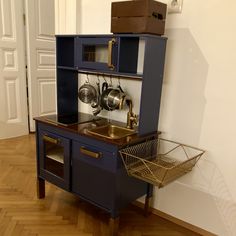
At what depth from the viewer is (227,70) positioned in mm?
1569

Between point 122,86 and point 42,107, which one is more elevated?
point 122,86

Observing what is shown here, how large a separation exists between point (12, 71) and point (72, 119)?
1.85 meters

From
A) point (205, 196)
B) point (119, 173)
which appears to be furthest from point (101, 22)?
point (205, 196)

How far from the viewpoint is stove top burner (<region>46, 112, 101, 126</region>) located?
194cm

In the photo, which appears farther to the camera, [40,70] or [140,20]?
[40,70]

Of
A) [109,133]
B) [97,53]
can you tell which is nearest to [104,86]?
[97,53]

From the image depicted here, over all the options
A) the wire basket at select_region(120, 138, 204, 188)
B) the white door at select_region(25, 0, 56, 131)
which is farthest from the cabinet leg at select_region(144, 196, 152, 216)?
the white door at select_region(25, 0, 56, 131)

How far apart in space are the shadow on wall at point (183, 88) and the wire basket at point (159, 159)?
0.26ft

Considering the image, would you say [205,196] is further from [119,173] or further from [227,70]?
[227,70]

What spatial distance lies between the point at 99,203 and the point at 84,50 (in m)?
1.09

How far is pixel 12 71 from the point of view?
343 centimetres

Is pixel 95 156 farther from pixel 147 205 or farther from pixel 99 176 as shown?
pixel 147 205

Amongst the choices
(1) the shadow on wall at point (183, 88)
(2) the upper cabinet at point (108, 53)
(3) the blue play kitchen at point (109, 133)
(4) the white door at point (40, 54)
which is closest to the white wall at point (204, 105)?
(1) the shadow on wall at point (183, 88)

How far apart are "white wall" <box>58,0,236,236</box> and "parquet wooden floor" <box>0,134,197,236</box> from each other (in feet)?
0.88
